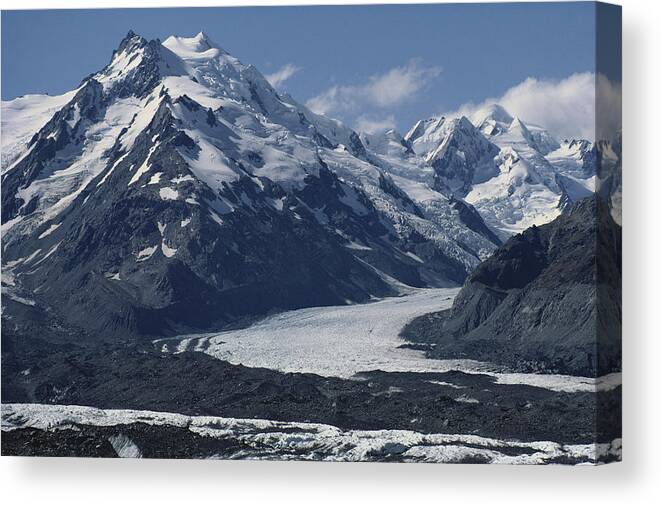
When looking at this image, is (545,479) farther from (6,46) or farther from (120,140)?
(120,140)

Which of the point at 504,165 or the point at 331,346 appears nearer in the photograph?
the point at 331,346

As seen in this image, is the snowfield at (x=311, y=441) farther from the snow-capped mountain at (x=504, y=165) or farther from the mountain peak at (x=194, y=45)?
the mountain peak at (x=194, y=45)

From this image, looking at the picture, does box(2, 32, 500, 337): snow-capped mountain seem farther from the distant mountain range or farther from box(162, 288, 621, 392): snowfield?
box(162, 288, 621, 392): snowfield

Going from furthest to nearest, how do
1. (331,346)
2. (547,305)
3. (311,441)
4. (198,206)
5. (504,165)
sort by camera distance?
(504,165) < (198,206) < (331,346) < (547,305) < (311,441)

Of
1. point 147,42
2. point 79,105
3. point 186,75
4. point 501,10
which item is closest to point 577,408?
point 501,10

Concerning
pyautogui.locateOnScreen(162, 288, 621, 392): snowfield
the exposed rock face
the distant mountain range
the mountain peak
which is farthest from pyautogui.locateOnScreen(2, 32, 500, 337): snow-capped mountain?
the exposed rock face

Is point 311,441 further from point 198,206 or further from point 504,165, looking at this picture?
point 504,165

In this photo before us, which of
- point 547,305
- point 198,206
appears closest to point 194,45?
point 198,206
